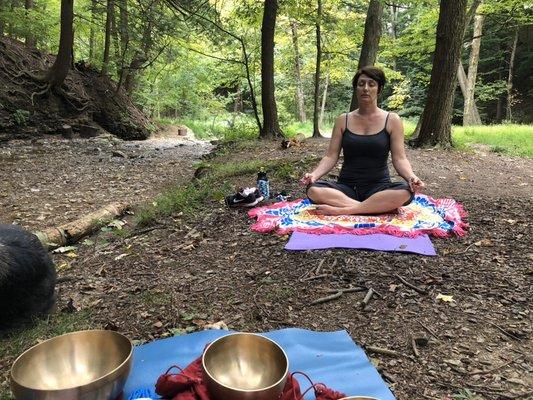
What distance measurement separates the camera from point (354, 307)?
106 inches

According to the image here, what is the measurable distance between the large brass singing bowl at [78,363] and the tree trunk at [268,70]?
8961 millimetres

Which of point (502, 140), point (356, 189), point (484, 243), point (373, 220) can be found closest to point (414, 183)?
point (373, 220)

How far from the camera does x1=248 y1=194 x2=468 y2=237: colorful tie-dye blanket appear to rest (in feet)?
12.4

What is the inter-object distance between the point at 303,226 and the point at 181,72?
1868 cm

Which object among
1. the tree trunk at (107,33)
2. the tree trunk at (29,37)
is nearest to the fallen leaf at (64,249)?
the tree trunk at (107,33)

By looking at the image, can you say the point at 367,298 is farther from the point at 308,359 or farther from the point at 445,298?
the point at 308,359

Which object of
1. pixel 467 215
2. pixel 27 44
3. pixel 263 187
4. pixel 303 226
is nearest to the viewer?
pixel 303 226

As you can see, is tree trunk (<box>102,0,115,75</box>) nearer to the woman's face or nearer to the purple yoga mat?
the woman's face

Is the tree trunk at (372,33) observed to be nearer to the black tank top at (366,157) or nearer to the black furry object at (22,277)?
the black tank top at (366,157)

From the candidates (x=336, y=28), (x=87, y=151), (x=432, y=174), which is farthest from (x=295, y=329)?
(x=336, y=28)

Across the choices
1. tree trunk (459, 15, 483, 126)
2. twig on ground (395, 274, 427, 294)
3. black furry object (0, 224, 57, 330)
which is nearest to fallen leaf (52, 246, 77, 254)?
black furry object (0, 224, 57, 330)

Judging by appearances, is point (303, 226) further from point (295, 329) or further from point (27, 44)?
point (27, 44)

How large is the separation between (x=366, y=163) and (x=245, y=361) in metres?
2.99

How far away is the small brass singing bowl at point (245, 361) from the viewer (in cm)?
177
